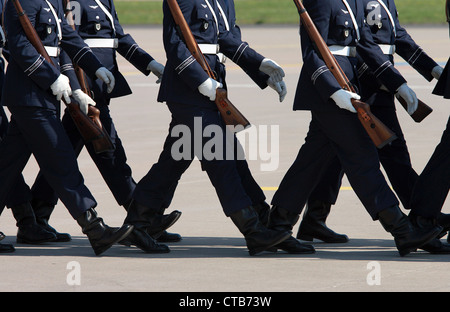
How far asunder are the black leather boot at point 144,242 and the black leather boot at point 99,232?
0.53 feet

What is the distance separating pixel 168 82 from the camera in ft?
20.7

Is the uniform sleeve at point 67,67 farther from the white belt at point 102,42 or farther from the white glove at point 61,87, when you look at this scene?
the white glove at point 61,87

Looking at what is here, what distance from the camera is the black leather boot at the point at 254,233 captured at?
243 inches

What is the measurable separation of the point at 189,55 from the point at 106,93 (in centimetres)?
93

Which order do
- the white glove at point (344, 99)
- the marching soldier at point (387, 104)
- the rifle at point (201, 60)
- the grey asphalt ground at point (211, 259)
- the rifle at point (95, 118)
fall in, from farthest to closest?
the marching soldier at point (387, 104)
the rifle at point (95, 118)
the rifle at point (201, 60)
the white glove at point (344, 99)
the grey asphalt ground at point (211, 259)

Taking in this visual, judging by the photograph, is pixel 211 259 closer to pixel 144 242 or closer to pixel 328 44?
pixel 144 242

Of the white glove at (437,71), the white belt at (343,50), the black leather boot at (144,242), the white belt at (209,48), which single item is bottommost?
the black leather boot at (144,242)

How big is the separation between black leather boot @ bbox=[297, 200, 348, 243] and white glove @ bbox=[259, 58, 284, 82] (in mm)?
847

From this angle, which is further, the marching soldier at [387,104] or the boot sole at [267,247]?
the marching soldier at [387,104]

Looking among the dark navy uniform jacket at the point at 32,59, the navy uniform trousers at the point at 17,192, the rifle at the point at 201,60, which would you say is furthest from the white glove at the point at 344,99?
the navy uniform trousers at the point at 17,192

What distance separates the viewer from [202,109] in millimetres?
6211

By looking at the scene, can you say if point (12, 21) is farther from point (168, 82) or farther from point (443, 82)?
point (443, 82)
